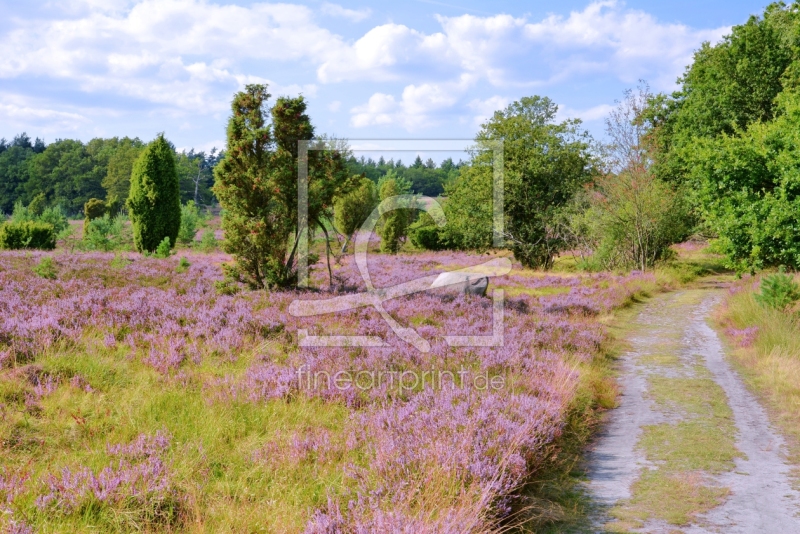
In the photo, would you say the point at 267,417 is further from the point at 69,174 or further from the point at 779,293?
the point at 69,174

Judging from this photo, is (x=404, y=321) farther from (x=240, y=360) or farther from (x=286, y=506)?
(x=286, y=506)

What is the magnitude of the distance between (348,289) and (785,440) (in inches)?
382

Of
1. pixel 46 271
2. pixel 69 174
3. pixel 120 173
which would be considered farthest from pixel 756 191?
pixel 69 174

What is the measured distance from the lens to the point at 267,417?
5562mm

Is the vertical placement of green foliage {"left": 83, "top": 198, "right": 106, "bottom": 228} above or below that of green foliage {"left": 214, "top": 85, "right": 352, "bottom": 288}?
above

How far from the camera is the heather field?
3656mm

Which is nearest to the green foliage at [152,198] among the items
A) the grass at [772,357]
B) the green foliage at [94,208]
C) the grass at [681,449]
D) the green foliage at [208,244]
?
the green foliage at [208,244]

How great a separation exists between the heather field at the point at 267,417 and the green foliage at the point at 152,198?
1497cm

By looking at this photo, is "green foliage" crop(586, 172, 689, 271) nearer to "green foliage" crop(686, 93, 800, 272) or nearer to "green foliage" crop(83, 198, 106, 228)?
"green foliage" crop(686, 93, 800, 272)

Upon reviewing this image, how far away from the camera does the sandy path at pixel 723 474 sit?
4.11 m

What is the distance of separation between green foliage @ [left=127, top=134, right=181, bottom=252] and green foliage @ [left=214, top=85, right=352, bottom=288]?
1373 cm

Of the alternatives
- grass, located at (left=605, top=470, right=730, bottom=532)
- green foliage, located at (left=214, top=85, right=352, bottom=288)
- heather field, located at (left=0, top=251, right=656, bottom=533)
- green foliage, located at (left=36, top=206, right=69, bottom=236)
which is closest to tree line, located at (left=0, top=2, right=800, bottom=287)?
green foliage, located at (left=214, top=85, right=352, bottom=288)

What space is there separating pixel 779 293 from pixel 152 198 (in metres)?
23.9

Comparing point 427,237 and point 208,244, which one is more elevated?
point 427,237
